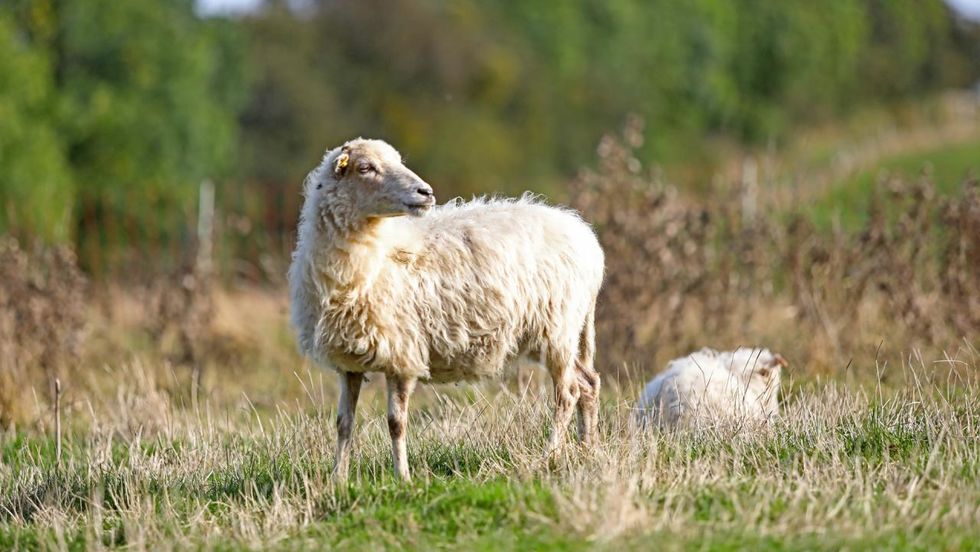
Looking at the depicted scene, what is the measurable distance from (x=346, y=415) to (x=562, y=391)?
1200 millimetres

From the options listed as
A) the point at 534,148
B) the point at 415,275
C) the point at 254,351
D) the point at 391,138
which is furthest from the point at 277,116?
the point at 415,275

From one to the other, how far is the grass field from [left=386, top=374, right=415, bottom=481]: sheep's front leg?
13cm

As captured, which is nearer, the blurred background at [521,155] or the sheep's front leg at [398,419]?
the sheep's front leg at [398,419]

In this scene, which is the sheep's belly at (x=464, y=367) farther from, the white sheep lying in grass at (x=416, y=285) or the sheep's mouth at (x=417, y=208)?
the sheep's mouth at (x=417, y=208)

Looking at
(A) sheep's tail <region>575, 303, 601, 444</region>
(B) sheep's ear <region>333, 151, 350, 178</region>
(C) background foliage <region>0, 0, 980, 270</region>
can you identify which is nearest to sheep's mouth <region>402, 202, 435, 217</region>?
(B) sheep's ear <region>333, 151, 350, 178</region>

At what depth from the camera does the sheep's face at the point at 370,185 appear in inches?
254

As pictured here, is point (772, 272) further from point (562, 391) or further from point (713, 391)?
point (562, 391)

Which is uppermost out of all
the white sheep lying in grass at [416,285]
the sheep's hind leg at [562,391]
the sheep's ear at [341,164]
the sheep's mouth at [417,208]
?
the sheep's ear at [341,164]

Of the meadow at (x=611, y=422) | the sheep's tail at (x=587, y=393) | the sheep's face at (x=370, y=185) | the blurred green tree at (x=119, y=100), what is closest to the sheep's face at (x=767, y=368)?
the meadow at (x=611, y=422)

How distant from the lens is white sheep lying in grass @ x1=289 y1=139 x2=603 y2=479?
6.57 meters

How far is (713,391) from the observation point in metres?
7.88

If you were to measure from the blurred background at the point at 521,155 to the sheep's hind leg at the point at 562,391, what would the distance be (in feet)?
11.5

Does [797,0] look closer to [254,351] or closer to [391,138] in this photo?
[391,138]

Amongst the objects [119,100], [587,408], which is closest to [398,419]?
[587,408]
